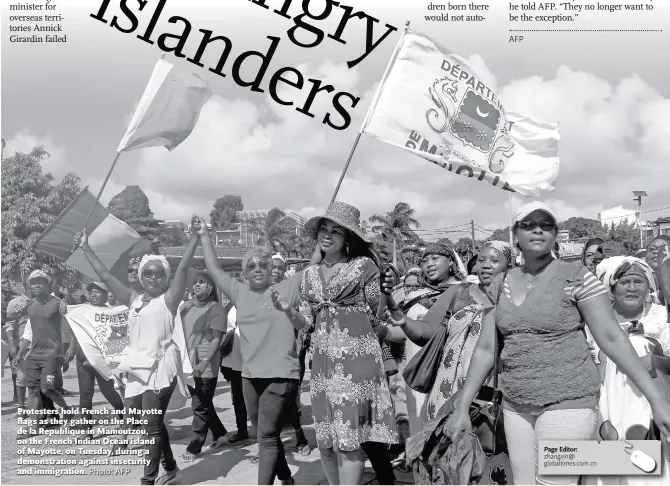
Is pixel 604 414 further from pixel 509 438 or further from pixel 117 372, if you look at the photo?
pixel 117 372

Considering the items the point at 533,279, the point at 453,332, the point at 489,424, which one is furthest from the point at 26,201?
the point at 533,279

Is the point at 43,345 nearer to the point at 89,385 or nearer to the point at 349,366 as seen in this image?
the point at 89,385

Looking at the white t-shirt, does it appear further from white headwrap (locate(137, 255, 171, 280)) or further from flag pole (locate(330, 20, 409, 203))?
flag pole (locate(330, 20, 409, 203))

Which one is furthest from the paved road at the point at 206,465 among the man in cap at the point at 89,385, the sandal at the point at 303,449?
the man in cap at the point at 89,385

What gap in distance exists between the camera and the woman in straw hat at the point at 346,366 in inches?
147

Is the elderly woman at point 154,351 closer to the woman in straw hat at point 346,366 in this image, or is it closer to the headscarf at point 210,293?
the woman in straw hat at point 346,366

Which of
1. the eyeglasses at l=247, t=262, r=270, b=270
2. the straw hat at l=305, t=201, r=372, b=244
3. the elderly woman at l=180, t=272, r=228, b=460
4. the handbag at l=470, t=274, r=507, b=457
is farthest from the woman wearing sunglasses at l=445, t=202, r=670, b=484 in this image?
the elderly woman at l=180, t=272, r=228, b=460

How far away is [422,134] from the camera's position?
5.15 meters

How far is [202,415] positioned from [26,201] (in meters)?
3.77

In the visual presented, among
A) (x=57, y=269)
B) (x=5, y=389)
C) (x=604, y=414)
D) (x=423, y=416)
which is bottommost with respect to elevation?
(x=5, y=389)

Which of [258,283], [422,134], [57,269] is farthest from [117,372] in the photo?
[57,269]

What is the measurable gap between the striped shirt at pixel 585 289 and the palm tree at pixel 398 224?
45.5 m

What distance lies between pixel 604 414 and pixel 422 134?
8.50 ft

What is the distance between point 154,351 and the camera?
4.52 m
